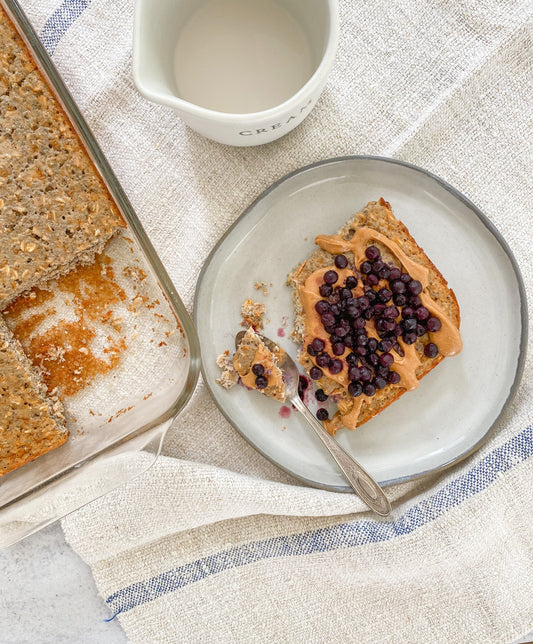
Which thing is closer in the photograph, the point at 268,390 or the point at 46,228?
the point at 46,228

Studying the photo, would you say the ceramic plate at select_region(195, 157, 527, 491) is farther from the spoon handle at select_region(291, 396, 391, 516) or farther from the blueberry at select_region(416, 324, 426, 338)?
the blueberry at select_region(416, 324, 426, 338)

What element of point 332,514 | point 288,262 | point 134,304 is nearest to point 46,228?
point 134,304

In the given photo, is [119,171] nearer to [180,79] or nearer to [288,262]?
[180,79]

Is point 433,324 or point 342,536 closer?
point 433,324

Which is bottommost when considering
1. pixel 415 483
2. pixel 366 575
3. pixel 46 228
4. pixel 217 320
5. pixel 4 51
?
pixel 366 575

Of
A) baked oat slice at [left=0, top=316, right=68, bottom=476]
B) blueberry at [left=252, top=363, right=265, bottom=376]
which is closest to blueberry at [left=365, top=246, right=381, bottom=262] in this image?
blueberry at [left=252, top=363, right=265, bottom=376]

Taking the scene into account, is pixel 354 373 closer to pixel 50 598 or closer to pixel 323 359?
pixel 323 359

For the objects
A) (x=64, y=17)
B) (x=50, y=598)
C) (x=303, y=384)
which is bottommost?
(x=50, y=598)

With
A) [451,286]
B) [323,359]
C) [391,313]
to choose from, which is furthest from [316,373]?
[451,286]
